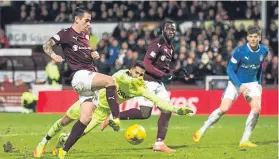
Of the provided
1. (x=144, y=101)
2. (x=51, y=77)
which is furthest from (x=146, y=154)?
(x=51, y=77)

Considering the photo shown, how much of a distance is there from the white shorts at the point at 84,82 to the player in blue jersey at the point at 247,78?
3580mm

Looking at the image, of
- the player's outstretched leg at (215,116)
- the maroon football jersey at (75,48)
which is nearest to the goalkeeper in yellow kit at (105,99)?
the maroon football jersey at (75,48)

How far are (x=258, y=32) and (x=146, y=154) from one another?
3365 mm

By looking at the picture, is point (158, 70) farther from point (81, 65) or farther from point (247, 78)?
point (81, 65)

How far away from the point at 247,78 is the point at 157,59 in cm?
189

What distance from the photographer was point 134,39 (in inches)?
1095

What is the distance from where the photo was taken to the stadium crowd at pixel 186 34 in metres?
26.0

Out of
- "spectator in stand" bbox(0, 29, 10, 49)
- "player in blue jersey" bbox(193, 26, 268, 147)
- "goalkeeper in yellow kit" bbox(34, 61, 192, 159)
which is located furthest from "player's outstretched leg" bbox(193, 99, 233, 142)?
"spectator in stand" bbox(0, 29, 10, 49)

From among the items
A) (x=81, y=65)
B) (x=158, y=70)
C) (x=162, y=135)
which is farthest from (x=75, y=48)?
(x=162, y=135)

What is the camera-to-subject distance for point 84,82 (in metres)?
11.5

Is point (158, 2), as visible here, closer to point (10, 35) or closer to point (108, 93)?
point (10, 35)

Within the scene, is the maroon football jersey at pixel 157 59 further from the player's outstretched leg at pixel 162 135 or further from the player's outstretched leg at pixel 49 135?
the player's outstretched leg at pixel 49 135

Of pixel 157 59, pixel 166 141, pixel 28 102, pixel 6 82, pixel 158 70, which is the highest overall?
pixel 157 59

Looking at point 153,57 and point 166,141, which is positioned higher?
point 153,57
